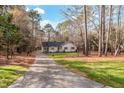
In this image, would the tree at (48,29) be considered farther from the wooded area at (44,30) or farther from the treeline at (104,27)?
the treeline at (104,27)

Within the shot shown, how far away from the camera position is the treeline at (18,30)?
19.7ft

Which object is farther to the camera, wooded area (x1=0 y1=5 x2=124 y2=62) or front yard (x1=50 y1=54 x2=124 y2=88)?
wooded area (x1=0 y1=5 x2=124 y2=62)

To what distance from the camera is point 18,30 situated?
625 centimetres

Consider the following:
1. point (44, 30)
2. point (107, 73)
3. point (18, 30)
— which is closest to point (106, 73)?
point (107, 73)

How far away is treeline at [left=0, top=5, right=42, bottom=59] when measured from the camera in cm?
599

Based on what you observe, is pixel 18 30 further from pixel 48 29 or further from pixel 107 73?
pixel 107 73

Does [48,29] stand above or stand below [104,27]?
below

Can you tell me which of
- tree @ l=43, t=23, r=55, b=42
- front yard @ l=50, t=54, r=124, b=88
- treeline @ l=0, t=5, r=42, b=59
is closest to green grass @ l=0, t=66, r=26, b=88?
treeline @ l=0, t=5, r=42, b=59

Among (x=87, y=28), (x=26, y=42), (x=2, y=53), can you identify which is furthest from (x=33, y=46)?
(x=87, y=28)

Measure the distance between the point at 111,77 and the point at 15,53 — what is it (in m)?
2.68

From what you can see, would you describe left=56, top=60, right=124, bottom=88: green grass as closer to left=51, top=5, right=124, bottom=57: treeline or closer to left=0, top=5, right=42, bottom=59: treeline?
left=51, top=5, right=124, bottom=57: treeline

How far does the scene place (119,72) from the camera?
5.83 m

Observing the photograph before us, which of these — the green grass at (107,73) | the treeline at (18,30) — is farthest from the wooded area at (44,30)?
the green grass at (107,73)
